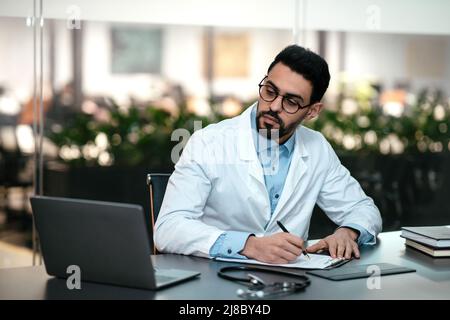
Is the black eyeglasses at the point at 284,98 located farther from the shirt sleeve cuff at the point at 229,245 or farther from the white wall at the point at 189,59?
the white wall at the point at 189,59

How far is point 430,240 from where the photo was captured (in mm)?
2375

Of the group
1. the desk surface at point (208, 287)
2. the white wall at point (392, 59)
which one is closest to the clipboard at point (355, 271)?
the desk surface at point (208, 287)

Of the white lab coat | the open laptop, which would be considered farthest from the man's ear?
the open laptop

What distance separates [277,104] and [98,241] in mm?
996

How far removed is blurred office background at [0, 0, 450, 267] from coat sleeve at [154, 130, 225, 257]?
199 centimetres

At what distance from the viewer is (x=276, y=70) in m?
2.64

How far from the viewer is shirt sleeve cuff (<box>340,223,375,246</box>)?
2.54 m

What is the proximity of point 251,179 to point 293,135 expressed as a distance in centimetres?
29

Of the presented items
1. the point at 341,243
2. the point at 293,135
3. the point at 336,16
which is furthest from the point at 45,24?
the point at 341,243

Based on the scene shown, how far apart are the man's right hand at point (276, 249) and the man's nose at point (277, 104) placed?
56 cm

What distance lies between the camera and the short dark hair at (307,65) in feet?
8.73

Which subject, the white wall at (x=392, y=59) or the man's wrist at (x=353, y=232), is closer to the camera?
the man's wrist at (x=353, y=232)
